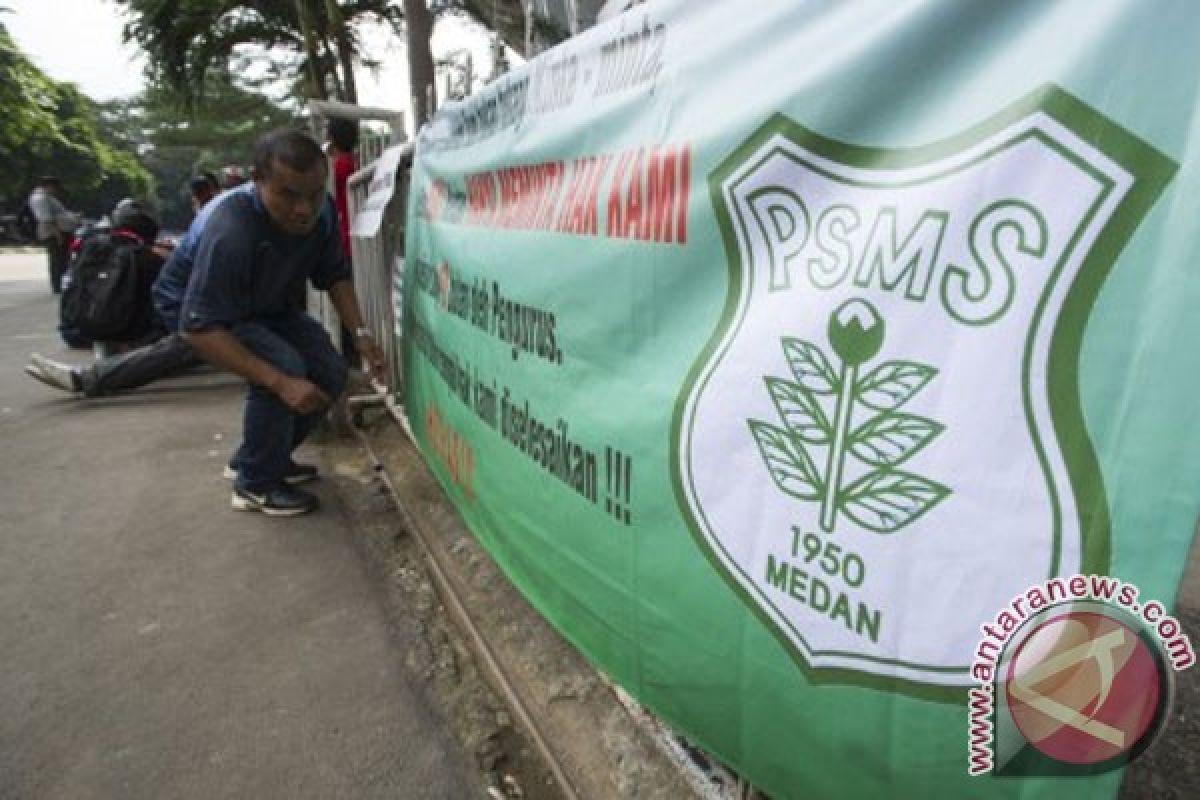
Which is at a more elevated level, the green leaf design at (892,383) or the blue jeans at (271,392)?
the green leaf design at (892,383)

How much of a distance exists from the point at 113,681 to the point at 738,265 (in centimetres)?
202

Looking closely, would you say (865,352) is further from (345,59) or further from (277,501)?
(345,59)

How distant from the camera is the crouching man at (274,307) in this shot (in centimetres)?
284

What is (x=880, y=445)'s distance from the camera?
3.33 feet

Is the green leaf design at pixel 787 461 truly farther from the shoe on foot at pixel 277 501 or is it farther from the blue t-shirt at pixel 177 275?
the blue t-shirt at pixel 177 275

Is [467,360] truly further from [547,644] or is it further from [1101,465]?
[1101,465]

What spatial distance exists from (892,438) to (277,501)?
111 inches

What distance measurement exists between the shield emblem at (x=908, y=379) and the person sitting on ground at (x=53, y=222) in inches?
483

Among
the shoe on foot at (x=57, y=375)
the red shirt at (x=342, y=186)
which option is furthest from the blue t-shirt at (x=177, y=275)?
the shoe on foot at (x=57, y=375)

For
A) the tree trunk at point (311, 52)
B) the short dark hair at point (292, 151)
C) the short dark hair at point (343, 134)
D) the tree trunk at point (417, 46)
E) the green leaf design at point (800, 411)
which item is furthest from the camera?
the tree trunk at point (311, 52)

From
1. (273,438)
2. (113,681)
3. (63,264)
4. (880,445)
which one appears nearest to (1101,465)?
(880,445)

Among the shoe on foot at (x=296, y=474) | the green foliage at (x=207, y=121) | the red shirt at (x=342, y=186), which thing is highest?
the green foliage at (x=207, y=121)

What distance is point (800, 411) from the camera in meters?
1.11

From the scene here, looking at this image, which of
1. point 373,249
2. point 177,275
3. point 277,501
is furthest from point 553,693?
point 373,249
